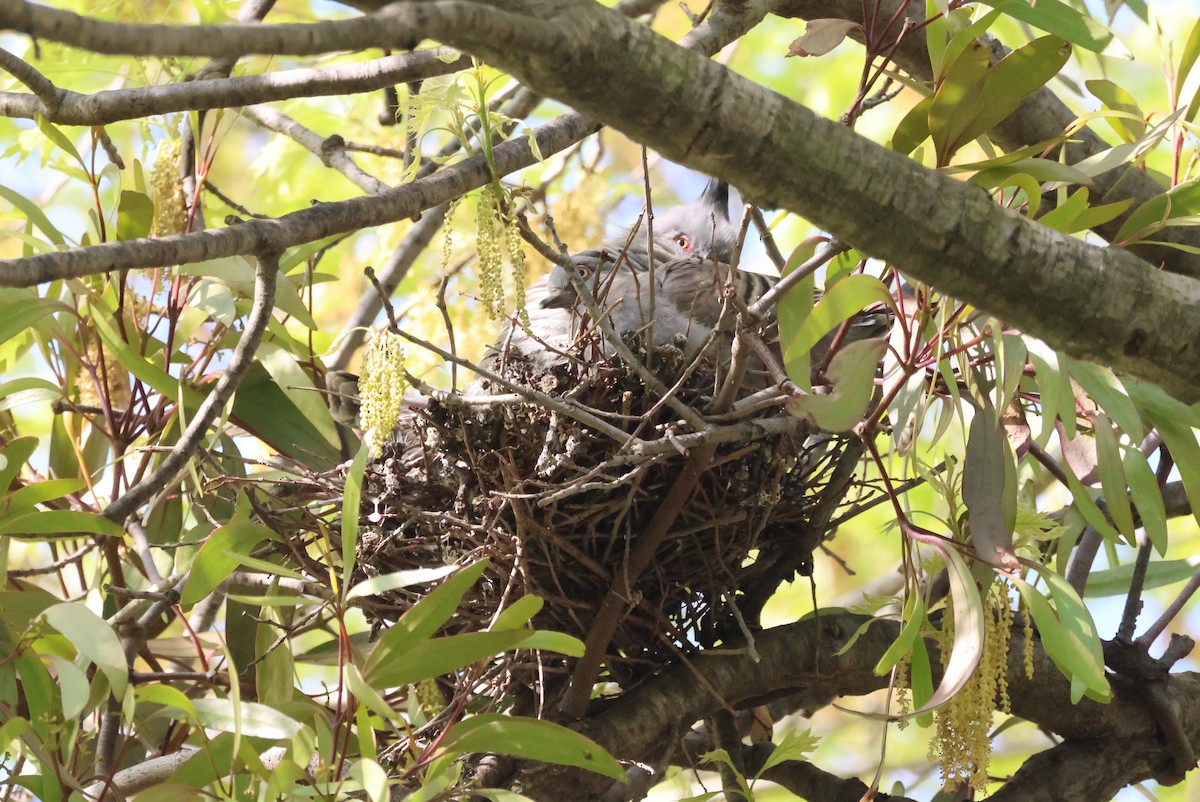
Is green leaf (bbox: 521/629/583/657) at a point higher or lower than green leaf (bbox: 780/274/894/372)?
lower

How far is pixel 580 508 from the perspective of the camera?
1446mm

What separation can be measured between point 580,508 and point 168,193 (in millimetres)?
752

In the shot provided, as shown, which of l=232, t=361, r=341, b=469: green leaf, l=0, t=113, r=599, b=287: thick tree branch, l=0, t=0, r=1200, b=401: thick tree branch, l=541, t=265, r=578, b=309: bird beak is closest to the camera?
l=0, t=0, r=1200, b=401: thick tree branch

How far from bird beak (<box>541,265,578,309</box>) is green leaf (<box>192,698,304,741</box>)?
0.86 metres

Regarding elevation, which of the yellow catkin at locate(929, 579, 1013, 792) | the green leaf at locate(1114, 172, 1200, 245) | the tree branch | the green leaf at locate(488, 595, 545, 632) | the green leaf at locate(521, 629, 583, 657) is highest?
the tree branch

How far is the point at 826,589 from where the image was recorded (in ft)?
11.7

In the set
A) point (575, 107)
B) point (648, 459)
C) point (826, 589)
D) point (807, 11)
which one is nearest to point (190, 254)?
point (575, 107)

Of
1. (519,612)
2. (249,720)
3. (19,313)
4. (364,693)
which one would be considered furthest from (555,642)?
(19,313)

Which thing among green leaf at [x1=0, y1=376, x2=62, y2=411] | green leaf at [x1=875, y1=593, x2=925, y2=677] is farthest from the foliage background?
green leaf at [x1=875, y1=593, x2=925, y2=677]

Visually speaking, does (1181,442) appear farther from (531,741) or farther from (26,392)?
(26,392)

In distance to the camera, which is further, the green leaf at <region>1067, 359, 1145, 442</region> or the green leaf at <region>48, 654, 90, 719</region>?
the green leaf at <region>1067, 359, 1145, 442</region>

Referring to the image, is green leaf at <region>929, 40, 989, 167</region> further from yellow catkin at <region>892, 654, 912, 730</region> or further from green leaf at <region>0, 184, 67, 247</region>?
green leaf at <region>0, 184, 67, 247</region>

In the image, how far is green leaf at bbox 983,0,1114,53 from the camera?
1.14 metres

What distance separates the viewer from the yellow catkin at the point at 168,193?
163 cm
